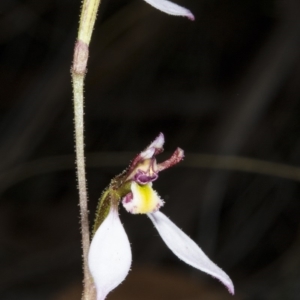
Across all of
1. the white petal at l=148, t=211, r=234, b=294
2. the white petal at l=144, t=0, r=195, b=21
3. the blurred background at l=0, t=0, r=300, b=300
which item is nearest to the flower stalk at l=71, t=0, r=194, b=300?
the white petal at l=144, t=0, r=195, b=21

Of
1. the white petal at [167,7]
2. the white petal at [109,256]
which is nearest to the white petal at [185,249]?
the white petal at [109,256]

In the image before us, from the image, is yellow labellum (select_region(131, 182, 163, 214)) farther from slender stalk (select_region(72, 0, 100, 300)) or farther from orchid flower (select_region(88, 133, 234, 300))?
slender stalk (select_region(72, 0, 100, 300))

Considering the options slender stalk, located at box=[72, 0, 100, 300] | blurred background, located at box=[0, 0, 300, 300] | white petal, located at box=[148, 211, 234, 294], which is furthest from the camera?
blurred background, located at box=[0, 0, 300, 300]

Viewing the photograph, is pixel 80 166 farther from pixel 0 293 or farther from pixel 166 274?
pixel 0 293

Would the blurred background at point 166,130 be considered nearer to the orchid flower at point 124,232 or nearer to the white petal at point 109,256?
the orchid flower at point 124,232

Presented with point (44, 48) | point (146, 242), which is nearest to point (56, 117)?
point (44, 48)

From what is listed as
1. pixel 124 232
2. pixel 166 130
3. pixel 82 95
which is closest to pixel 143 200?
pixel 124 232

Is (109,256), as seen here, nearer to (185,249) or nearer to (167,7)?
(185,249)
